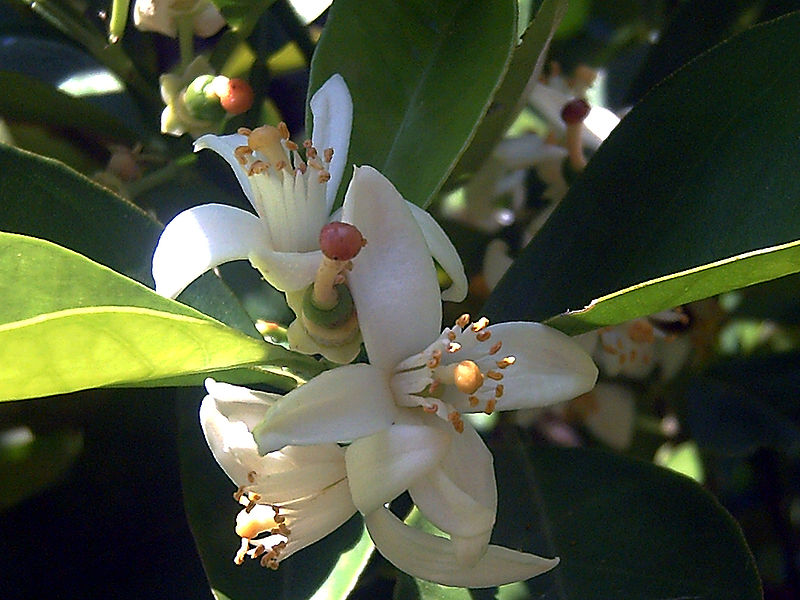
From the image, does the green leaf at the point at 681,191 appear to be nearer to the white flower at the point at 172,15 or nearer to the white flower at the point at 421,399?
the white flower at the point at 421,399

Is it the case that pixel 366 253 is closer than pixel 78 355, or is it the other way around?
pixel 78 355

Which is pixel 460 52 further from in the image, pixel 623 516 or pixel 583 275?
pixel 623 516

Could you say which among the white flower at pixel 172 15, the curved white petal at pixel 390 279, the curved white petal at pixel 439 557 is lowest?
the curved white petal at pixel 439 557

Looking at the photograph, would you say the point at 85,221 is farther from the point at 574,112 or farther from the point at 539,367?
the point at 574,112

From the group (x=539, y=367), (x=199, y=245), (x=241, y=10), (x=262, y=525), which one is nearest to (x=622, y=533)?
(x=539, y=367)

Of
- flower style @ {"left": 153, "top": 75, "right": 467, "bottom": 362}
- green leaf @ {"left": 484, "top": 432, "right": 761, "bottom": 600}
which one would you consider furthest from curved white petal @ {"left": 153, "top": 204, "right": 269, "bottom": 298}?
green leaf @ {"left": 484, "top": 432, "right": 761, "bottom": 600}

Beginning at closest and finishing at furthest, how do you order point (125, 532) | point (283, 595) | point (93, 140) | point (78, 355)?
1. point (78, 355)
2. point (283, 595)
3. point (125, 532)
4. point (93, 140)

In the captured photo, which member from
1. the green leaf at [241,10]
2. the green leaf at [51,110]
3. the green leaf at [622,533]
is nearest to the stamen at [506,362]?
the green leaf at [622,533]

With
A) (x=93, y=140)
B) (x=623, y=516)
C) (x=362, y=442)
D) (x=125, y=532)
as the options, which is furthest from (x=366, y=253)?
(x=93, y=140)
